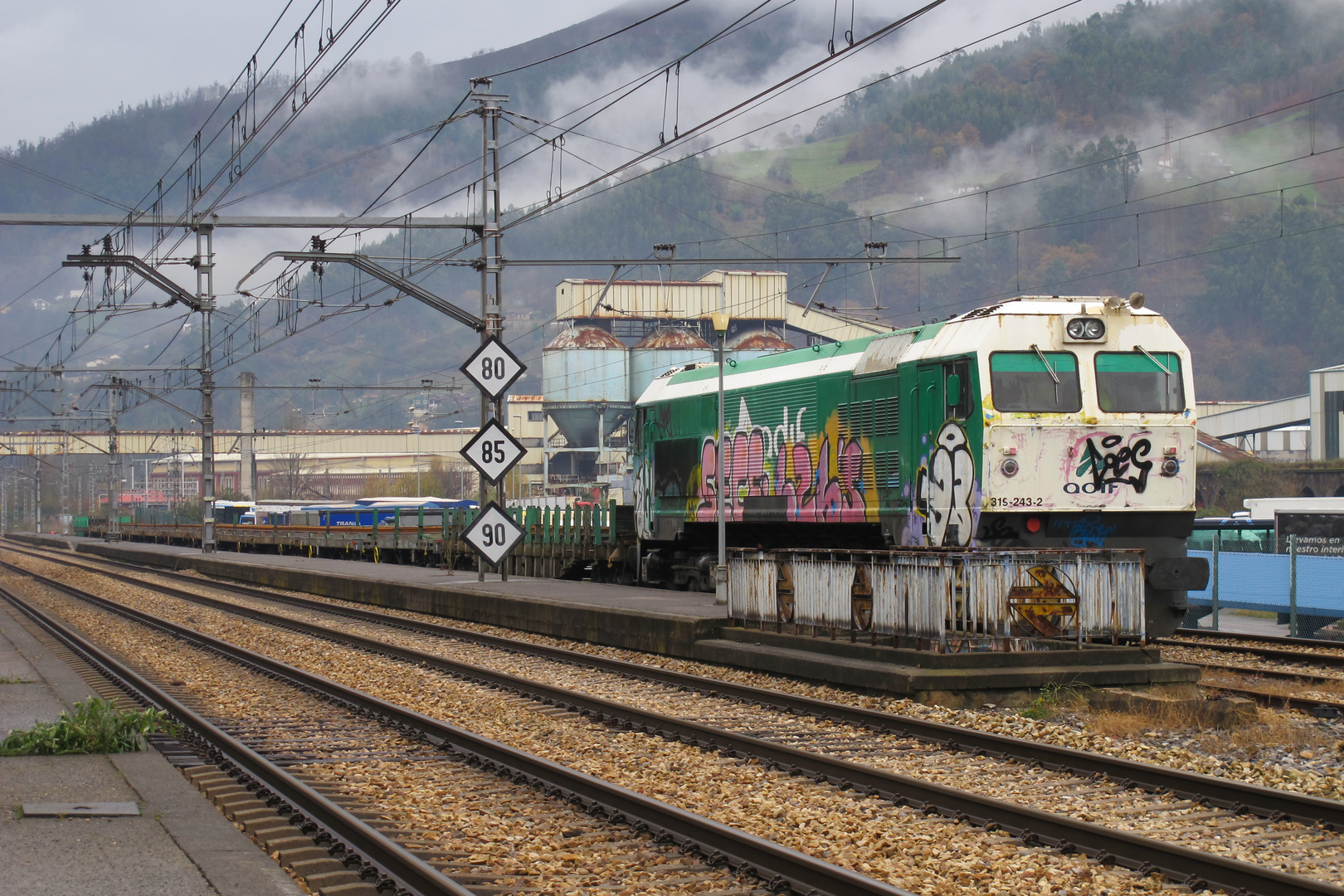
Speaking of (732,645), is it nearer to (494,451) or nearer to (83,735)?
(83,735)

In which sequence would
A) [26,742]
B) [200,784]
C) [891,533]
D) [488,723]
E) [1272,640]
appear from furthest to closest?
[1272,640] < [891,533] < [488,723] < [26,742] < [200,784]

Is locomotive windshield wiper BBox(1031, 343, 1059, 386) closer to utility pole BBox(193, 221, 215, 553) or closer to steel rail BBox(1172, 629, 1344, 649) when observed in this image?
steel rail BBox(1172, 629, 1344, 649)

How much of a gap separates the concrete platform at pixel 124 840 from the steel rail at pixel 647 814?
105cm

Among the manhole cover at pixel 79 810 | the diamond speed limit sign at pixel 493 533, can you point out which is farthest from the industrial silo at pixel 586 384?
the manhole cover at pixel 79 810

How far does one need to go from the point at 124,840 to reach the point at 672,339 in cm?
8851

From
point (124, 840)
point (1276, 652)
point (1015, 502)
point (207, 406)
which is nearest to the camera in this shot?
point (124, 840)

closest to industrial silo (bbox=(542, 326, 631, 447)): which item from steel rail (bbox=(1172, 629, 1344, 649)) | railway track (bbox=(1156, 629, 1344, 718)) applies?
steel rail (bbox=(1172, 629, 1344, 649))

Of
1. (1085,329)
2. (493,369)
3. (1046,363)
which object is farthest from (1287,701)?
(493,369)

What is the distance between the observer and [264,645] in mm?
21344

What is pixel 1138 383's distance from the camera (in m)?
16.3

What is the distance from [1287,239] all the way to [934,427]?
6838 inches

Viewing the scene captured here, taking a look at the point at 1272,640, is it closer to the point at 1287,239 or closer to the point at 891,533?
the point at 891,533

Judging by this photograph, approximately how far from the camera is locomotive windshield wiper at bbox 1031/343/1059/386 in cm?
1600

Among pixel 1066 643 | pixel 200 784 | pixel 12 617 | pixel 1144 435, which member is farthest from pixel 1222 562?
pixel 12 617
